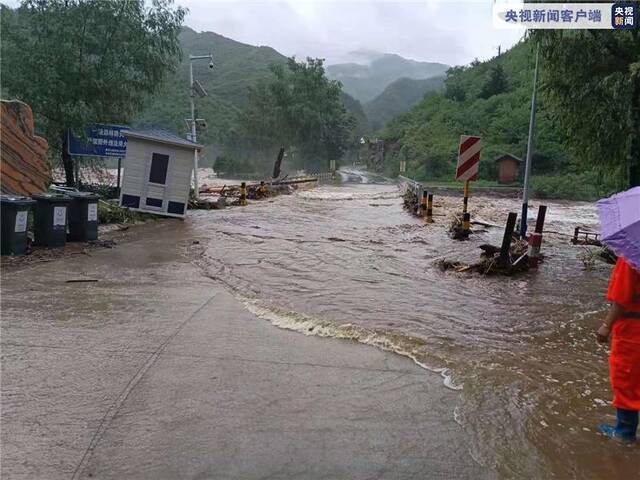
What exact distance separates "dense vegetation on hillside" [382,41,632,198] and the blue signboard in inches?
1227

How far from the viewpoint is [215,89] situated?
115 metres

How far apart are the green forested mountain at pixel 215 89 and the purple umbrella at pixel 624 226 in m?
18.2

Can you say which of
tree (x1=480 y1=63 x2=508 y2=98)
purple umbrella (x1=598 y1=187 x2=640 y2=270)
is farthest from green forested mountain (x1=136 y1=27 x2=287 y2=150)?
tree (x1=480 y1=63 x2=508 y2=98)

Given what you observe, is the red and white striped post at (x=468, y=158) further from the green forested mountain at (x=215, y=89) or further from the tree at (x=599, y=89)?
the green forested mountain at (x=215, y=89)

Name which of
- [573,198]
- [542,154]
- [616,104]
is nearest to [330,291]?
[616,104]

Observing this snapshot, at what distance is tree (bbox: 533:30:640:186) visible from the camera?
33.1 ft

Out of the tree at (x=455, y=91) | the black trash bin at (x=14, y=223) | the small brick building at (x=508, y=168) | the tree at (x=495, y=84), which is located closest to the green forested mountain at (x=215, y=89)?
the black trash bin at (x=14, y=223)

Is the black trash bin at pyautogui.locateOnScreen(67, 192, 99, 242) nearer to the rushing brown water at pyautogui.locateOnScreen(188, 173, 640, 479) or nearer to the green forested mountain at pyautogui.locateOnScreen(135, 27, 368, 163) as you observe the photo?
the rushing brown water at pyautogui.locateOnScreen(188, 173, 640, 479)

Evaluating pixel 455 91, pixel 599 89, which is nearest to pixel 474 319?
pixel 599 89

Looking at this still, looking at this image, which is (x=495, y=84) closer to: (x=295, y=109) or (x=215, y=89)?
(x=295, y=109)

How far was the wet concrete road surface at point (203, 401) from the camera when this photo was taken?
3285mm

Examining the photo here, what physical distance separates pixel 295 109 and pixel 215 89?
193 ft

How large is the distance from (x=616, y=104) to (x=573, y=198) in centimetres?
3374

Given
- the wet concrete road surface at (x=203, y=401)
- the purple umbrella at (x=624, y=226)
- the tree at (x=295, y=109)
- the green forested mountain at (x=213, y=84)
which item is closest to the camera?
the wet concrete road surface at (x=203, y=401)
